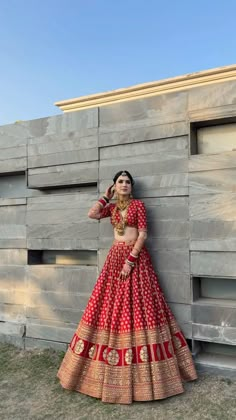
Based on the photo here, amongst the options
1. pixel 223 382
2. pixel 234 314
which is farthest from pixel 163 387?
pixel 234 314

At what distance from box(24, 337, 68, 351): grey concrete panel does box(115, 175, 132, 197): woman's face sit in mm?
1830

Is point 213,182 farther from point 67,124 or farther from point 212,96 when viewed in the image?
point 67,124

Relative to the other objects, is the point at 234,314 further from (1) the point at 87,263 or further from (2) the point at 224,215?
(1) the point at 87,263

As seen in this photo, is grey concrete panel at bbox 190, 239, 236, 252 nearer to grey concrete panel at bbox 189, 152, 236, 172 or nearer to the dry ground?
grey concrete panel at bbox 189, 152, 236, 172

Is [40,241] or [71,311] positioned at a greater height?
[40,241]

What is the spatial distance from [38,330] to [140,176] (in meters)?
2.13

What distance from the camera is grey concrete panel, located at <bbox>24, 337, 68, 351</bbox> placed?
12.4 ft

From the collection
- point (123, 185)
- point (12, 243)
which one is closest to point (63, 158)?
point (123, 185)

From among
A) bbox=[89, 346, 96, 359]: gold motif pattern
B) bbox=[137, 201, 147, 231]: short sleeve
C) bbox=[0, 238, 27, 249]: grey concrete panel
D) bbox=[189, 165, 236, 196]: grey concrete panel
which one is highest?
bbox=[189, 165, 236, 196]: grey concrete panel

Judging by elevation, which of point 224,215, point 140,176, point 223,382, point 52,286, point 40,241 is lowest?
point 223,382

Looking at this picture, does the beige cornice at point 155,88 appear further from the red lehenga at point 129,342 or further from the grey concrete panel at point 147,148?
the red lehenga at point 129,342

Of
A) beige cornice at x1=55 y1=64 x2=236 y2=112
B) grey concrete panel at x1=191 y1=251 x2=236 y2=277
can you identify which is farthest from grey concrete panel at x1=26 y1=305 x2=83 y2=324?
beige cornice at x1=55 y1=64 x2=236 y2=112

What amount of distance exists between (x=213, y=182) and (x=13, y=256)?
2.54 m

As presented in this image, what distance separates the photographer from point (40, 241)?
400 centimetres
